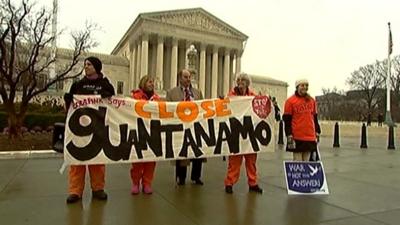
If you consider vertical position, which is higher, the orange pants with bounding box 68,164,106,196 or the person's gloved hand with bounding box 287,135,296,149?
the person's gloved hand with bounding box 287,135,296,149

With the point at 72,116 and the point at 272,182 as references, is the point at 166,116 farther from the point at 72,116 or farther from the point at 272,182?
the point at 272,182

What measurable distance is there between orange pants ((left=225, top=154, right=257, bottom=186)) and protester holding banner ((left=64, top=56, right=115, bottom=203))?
6.81 feet

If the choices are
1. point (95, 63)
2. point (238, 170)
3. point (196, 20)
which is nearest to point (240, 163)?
point (238, 170)

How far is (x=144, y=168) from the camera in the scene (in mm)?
6055

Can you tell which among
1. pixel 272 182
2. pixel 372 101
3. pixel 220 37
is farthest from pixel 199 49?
pixel 272 182

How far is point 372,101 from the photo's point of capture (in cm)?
7750

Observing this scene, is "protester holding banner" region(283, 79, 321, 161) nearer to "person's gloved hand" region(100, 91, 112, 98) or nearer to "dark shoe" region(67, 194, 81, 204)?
"person's gloved hand" region(100, 91, 112, 98)

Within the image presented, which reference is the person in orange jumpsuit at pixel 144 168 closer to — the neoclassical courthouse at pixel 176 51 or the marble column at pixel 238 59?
the neoclassical courthouse at pixel 176 51

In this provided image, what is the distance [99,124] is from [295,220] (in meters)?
3.24

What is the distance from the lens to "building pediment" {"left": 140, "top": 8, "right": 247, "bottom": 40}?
66.2 m

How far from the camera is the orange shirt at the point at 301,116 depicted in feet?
20.5

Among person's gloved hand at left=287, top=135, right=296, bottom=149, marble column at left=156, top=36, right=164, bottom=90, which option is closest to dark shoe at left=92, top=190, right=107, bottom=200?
person's gloved hand at left=287, top=135, right=296, bottom=149

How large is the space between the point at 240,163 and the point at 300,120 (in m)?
1.27

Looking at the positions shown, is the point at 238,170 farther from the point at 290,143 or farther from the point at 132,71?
the point at 132,71
